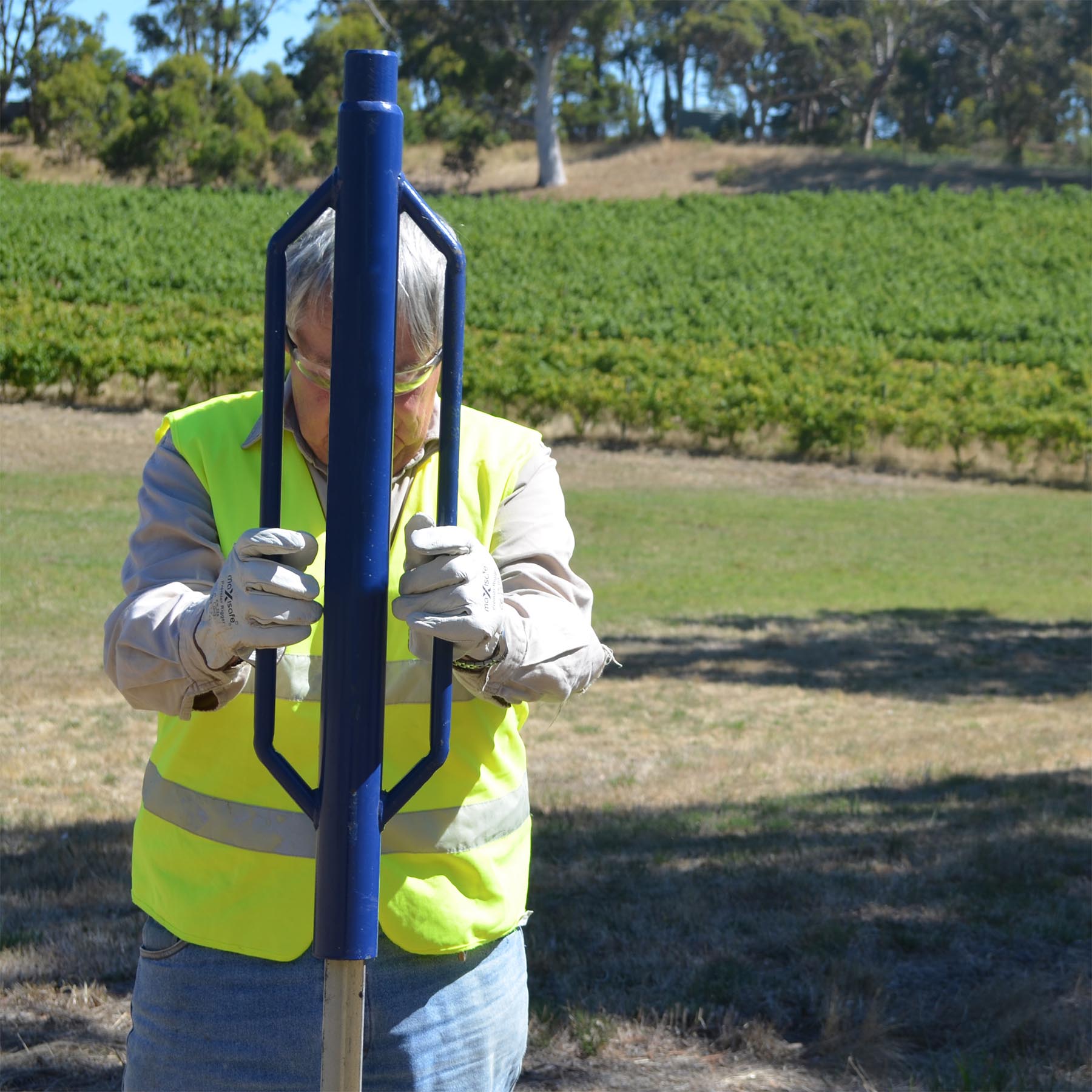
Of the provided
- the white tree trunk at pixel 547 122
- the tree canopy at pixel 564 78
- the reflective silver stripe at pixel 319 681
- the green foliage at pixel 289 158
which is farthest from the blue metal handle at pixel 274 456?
the white tree trunk at pixel 547 122

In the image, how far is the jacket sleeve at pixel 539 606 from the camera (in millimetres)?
1579

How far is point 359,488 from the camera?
1341 mm

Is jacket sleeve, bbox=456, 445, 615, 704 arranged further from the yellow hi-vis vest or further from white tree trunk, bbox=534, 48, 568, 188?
white tree trunk, bbox=534, 48, 568, 188

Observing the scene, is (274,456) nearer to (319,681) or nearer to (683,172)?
(319,681)

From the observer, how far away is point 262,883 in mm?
1737

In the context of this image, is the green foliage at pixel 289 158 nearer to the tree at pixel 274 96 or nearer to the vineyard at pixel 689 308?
the tree at pixel 274 96

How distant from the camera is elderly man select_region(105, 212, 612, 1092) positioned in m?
1.64

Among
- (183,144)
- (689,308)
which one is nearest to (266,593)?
(689,308)

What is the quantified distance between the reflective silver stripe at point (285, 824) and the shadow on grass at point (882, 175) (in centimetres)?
5471

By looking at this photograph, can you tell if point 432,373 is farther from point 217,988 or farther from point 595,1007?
point 595,1007

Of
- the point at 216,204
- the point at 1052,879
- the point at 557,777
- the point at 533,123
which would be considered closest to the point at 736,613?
the point at 557,777

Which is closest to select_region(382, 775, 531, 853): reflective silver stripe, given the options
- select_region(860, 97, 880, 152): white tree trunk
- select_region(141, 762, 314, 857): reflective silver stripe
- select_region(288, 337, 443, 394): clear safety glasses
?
select_region(141, 762, 314, 857): reflective silver stripe

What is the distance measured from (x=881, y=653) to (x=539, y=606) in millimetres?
9322

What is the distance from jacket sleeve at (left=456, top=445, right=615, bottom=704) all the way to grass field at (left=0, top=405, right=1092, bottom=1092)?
0.59 ft
